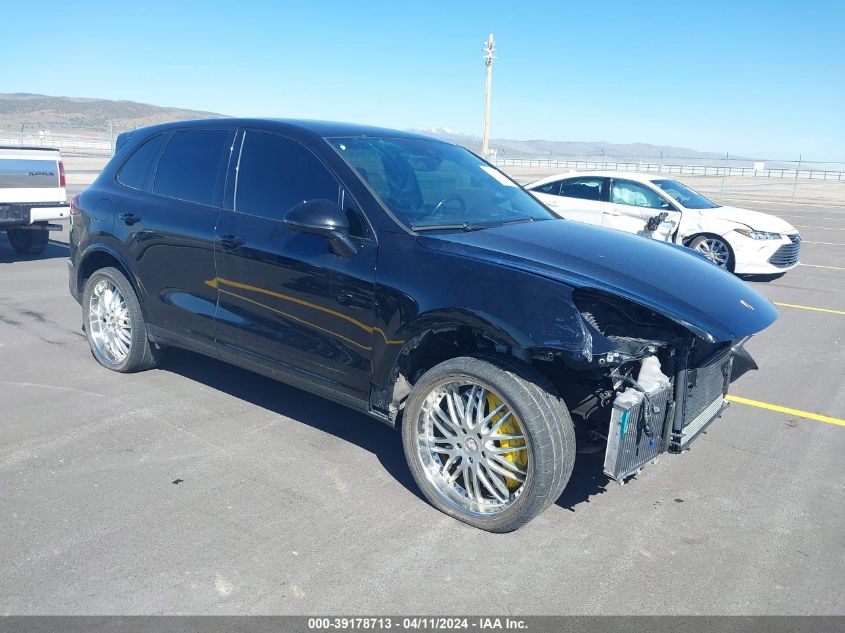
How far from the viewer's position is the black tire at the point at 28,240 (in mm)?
10851

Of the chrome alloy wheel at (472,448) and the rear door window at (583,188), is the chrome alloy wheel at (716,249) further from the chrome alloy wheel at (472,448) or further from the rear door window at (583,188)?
the chrome alloy wheel at (472,448)

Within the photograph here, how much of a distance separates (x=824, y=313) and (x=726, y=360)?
18.6ft

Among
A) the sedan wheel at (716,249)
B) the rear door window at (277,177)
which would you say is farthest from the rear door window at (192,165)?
the sedan wheel at (716,249)

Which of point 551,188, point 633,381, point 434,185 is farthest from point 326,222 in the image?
point 551,188

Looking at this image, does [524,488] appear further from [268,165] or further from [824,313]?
[824,313]

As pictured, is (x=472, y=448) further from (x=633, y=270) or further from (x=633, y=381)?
(x=633, y=270)

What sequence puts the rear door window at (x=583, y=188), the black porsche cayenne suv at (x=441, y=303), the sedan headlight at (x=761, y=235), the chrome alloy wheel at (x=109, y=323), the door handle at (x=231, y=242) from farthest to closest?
the rear door window at (x=583, y=188) → the sedan headlight at (x=761, y=235) → the chrome alloy wheel at (x=109, y=323) → the door handle at (x=231, y=242) → the black porsche cayenne suv at (x=441, y=303)

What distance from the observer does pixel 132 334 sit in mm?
5395

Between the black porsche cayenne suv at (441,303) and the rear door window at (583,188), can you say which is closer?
the black porsche cayenne suv at (441,303)

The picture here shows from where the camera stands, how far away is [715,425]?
5074 millimetres

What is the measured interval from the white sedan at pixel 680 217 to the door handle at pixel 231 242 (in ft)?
23.1

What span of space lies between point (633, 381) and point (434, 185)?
171cm

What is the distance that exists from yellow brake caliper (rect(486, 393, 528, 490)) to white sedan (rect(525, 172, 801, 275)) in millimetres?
7220

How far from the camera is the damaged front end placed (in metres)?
3.25
